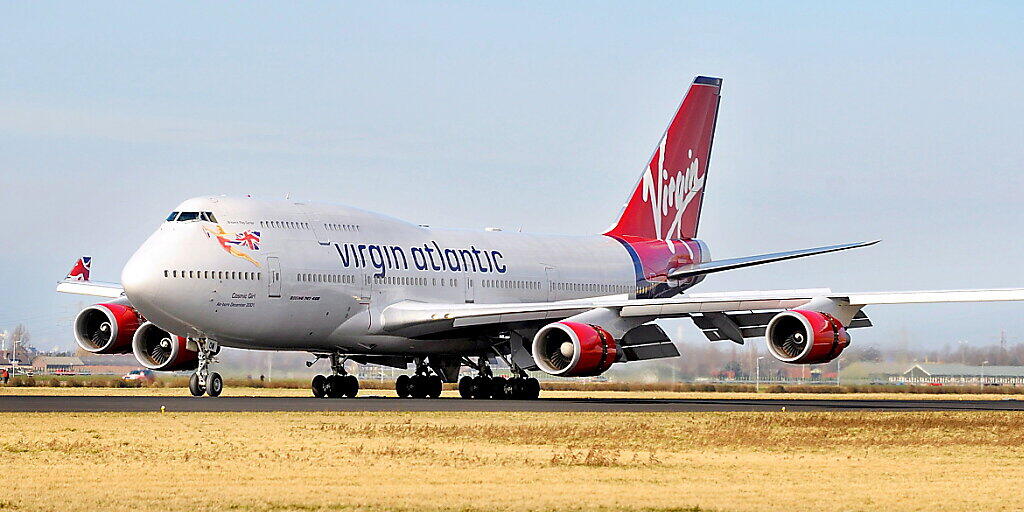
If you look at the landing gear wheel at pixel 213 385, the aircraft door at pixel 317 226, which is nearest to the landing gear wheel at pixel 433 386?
the aircraft door at pixel 317 226

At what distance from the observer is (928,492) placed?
16.4 m

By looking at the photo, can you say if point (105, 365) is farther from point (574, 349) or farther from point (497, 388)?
point (574, 349)

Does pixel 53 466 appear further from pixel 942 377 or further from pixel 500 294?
pixel 942 377

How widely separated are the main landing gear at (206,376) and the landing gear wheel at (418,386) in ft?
21.8

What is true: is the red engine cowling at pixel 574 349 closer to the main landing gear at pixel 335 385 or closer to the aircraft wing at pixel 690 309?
the aircraft wing at pixel 690 309

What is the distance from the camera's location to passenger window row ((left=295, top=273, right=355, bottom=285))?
38.2 metres

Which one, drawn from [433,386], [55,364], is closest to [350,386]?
[433,386]

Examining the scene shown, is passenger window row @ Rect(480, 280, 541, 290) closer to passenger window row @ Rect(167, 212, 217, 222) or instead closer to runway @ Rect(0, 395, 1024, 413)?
runway @ Rect(0, 395, 1024, 413)

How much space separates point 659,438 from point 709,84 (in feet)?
101

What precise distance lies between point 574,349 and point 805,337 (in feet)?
16.7

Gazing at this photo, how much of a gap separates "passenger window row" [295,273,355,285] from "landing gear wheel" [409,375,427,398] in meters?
4.45

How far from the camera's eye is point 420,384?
42.9 metres

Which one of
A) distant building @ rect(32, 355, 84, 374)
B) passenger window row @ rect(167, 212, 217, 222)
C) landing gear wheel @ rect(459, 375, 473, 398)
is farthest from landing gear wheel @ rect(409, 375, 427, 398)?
distant building @ rect(32, 355, 84, 374)

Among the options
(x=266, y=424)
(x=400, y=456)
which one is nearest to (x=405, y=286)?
(x=266, y=424)
